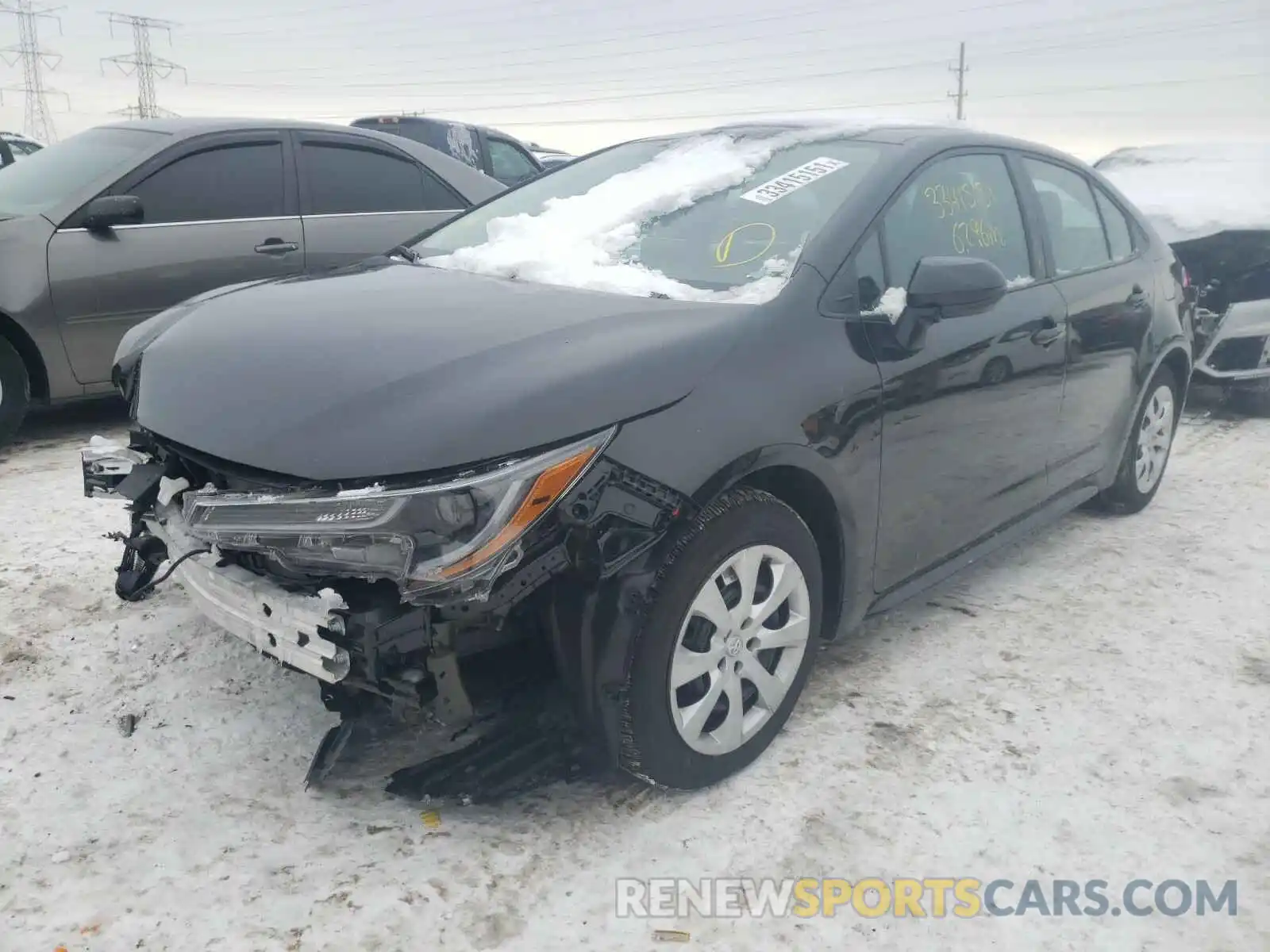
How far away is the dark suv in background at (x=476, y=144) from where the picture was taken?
9.08 meters

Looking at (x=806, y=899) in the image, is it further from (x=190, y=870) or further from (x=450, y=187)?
(x=450, y=187)

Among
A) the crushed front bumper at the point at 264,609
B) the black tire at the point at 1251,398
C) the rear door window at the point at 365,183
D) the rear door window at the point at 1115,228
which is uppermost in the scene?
the rear door window at the point at 365,183

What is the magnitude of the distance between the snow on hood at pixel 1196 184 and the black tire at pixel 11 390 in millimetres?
5992

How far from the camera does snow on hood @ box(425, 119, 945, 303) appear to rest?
2633 millimetres

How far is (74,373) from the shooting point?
15.7 feet

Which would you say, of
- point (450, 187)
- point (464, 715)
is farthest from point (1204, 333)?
point (464, 715)

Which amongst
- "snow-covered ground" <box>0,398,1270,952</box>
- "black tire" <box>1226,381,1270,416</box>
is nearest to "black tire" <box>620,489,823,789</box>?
"snow-covered ground" <box>0,398,1270,952</box>

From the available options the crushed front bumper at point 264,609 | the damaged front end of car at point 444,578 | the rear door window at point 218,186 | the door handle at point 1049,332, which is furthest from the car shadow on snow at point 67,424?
the door handle at point 1049,332

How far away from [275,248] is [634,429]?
3.93m

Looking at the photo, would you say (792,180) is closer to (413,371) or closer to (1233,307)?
(413,371)

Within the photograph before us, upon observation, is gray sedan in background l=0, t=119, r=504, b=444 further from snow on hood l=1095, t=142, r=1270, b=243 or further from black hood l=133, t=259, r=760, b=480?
snow on hood l=1095, t=142, r=1270, b=243

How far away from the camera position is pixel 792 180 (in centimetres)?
293

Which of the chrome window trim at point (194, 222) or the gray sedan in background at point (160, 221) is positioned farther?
the chrome window trim at point (194, 222)

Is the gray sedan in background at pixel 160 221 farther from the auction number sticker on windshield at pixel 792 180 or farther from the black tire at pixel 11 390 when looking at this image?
the auction number sticker on windshield at pixel 792 180
